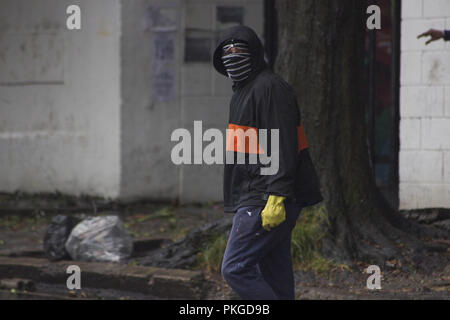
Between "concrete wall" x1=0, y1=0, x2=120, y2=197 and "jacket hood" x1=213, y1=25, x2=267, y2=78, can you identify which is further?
"concrete wall" x1=0, y1=0, x2=120, y2=197

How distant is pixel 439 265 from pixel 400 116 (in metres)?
2.43

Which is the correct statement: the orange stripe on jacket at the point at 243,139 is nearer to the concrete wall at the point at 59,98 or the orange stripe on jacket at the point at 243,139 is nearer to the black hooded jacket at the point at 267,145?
the black hooded jacket at the point at 267,145

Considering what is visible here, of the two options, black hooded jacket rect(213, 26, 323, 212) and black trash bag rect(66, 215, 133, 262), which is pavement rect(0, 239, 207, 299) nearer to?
black trash bag rect(66, 215, 133, 262)

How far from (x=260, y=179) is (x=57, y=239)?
3.23 meters

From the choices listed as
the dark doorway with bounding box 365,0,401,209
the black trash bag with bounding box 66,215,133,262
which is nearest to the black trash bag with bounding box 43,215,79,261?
the black trash bag with bounding box 66,215,133,262

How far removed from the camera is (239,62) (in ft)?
14.0

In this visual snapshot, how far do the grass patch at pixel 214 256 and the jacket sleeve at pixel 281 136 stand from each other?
2.33 meters

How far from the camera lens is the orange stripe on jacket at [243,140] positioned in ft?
13.5

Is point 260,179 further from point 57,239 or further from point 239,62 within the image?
point 57,239

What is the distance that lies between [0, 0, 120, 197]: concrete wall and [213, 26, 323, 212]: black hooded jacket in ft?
18.0

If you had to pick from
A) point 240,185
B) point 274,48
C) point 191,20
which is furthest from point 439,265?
point 191,20

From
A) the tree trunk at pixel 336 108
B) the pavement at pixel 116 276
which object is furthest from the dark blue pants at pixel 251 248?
the tree trunk at pixel 336 108

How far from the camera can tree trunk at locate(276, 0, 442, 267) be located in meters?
6.36
